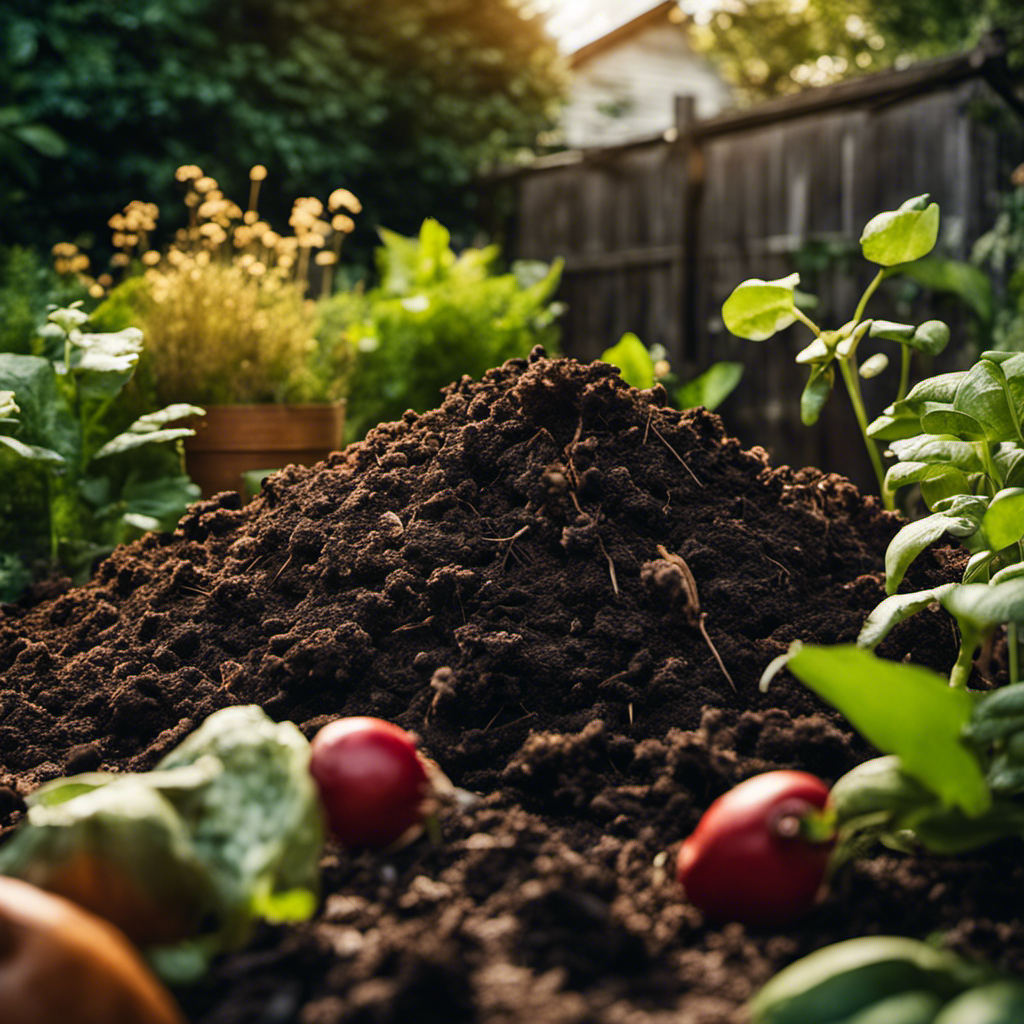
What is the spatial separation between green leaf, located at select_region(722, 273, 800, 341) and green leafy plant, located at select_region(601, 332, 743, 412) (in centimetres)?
57

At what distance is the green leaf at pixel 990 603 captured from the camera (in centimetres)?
104

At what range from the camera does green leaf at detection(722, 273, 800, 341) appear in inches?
77.3

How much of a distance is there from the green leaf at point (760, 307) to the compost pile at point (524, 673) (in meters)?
0.23

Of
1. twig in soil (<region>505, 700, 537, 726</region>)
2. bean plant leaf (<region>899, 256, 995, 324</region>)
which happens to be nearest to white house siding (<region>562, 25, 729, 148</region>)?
bean plant leaf (<region>899, 256, 995, 324</region>)

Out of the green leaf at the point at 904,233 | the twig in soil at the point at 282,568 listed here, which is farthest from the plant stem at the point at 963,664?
the twig in soil at the point at 282,568

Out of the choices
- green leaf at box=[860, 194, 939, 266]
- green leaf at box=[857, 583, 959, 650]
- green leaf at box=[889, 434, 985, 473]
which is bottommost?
green leaf at box=[857, 583, 959, 650]

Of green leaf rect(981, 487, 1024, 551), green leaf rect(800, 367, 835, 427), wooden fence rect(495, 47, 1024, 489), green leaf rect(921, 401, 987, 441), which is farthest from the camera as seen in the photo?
wooden fence rect(495, 47, 1024, 489)

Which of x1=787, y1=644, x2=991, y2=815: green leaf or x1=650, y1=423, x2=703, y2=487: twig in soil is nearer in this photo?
x1=787, y1=644, x2=991, y2=815: green leaf

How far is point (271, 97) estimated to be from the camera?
721 cm

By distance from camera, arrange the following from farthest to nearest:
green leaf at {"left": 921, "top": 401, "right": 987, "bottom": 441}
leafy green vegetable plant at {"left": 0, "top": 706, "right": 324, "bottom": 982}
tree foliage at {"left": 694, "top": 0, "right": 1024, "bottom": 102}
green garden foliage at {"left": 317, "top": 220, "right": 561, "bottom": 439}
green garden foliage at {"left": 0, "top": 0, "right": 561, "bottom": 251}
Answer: tree foliage at {"left": 694, "top": 0, "right": 1024, "bottom": 102} → green garden foliage at {"left": 0, "top": 0, "right": 561, "bottom": 251} → green garden foliage at {"left": 317, "top": 220, "right": 561, "bottom": 439} → green leaf at {"left": 921, "top": 401, "right": 987, "bottom": 441} → leafy green vegetable plant at {"left": 0, "top": 706, "right": 324, "bottom": 982}

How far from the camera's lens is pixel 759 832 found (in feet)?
3.11

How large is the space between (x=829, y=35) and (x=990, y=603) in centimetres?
2054

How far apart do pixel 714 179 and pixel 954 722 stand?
593 cm

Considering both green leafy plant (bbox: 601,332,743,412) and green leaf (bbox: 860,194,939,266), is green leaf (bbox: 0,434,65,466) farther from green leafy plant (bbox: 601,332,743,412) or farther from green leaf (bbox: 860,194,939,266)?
green leaf (bbox: 860,194,939,266)
